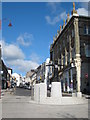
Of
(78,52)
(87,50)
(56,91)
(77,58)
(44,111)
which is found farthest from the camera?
(87,50)

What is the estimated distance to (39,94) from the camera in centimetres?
1742

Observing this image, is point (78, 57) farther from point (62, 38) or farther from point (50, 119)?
point (50, 119)

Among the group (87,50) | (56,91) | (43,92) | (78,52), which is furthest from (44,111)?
(87,50)

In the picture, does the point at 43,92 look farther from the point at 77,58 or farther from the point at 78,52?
the point at 78,52

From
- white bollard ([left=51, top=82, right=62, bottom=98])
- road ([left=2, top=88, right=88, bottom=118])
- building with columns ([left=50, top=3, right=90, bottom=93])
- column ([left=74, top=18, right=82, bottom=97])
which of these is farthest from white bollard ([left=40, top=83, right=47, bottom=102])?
column ([left=74, top=18, right=82, bottom=97])

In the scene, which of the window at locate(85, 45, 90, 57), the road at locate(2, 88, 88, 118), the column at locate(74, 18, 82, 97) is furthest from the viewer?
the window at locate(85, 45, 90, 57)

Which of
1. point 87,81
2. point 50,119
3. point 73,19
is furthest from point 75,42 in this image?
point 50,119

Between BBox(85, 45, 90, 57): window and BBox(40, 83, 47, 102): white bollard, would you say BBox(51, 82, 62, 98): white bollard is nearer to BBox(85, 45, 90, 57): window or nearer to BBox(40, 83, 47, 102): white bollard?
BBox(40, 83, 47, 102): white bollard

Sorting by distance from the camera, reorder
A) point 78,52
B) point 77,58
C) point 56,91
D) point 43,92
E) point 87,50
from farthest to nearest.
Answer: point 87,50
point 78,52
point 77,58
point 43,92
point 56,91

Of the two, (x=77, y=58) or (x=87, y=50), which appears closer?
(x=77, y=58)

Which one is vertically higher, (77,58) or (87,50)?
(87,50)

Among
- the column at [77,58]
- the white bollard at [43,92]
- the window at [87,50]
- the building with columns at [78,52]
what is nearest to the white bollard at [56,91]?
the white bollard at [43,92]

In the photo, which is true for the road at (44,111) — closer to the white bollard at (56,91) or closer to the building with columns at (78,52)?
the white bollard at (56,91)

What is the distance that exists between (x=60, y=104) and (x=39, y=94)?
2381 millimetres
